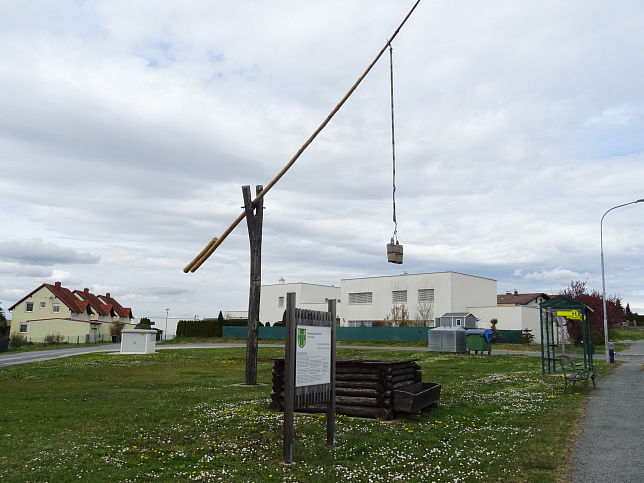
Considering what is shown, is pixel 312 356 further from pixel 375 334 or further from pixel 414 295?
pixel 414 295

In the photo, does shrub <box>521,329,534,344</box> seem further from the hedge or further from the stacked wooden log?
the stacked wooden log

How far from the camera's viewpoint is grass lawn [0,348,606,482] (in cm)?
781

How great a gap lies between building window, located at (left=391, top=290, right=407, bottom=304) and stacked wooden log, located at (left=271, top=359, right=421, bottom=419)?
58.6 m

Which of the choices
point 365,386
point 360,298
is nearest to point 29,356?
point 365,386

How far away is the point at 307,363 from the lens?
9.28 m

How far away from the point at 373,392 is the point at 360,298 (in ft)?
209

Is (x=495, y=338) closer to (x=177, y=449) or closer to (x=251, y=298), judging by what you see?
(x=251, y=298)

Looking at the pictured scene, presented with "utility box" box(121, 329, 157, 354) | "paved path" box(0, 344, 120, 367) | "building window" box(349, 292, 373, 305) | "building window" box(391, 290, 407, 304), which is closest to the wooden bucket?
"paved path" box(0, 344, 120, 367)

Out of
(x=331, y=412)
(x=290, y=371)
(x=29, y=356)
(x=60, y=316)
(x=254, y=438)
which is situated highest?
(x=60, y=316)

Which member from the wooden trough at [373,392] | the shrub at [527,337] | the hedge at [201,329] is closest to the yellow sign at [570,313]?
the wooden trough at [373,392]

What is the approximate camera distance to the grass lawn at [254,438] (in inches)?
307

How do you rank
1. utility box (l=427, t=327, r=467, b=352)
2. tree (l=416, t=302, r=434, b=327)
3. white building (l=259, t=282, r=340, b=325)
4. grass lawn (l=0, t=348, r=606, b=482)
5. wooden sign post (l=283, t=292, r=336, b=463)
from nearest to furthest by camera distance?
grass lawn (l=0, t=348, r=606, b=482) → wooden sign post (l=283, t=292, r=336, b=463) → utility box (l=427, t=327, r=467, b=352) → tree (l=416, t=302, r=434, b=327) → white building (l=259, t=282, r=340, b=325)

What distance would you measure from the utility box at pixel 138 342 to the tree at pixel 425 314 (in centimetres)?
3465

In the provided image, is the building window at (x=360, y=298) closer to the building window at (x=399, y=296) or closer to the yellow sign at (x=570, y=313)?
the building window at (x=399, y=296)
